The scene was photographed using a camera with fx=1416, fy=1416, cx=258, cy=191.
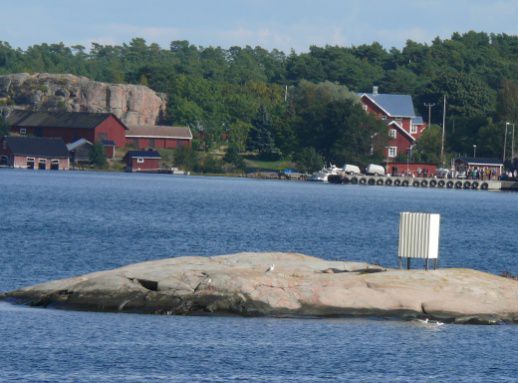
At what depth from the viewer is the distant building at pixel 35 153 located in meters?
169

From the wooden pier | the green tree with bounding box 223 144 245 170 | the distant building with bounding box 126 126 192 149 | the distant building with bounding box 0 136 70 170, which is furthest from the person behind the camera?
the distant building with bounding box 126 126 192 149

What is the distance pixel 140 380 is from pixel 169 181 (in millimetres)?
126122

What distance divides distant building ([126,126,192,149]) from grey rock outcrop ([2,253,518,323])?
140 meters

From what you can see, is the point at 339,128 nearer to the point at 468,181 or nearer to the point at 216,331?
the point at 468,181

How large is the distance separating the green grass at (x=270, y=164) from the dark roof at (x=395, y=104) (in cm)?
1339

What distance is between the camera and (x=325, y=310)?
35.7 meters

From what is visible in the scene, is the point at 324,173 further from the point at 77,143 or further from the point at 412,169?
the point at 77,143

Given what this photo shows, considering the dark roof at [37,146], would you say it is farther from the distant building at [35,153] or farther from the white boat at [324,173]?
the white boat at [324,173]

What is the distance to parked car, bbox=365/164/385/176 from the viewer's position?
538 feet

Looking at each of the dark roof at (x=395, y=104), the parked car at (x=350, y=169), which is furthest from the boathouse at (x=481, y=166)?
the parked car at (x=350, y=169)

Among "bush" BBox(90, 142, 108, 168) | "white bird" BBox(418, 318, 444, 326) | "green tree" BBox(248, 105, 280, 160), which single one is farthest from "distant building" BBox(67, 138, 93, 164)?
"white bird" BBox(418, 318, 444, 326)

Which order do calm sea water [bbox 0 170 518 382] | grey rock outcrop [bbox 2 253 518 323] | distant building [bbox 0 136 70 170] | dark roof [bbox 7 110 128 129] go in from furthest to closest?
dark roof [bbox 7 110 128 129], distant building [bbox 0 136 70 170], grey rock outcrop [bbox 2 253 518 323], calm sea water [bbox 0 170 518 382]

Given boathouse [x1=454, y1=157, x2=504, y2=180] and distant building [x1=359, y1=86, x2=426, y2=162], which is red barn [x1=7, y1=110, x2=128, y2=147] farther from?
boathouse [x1=454, y1=157, x2=504, y2=180]

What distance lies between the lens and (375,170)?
164500mm
